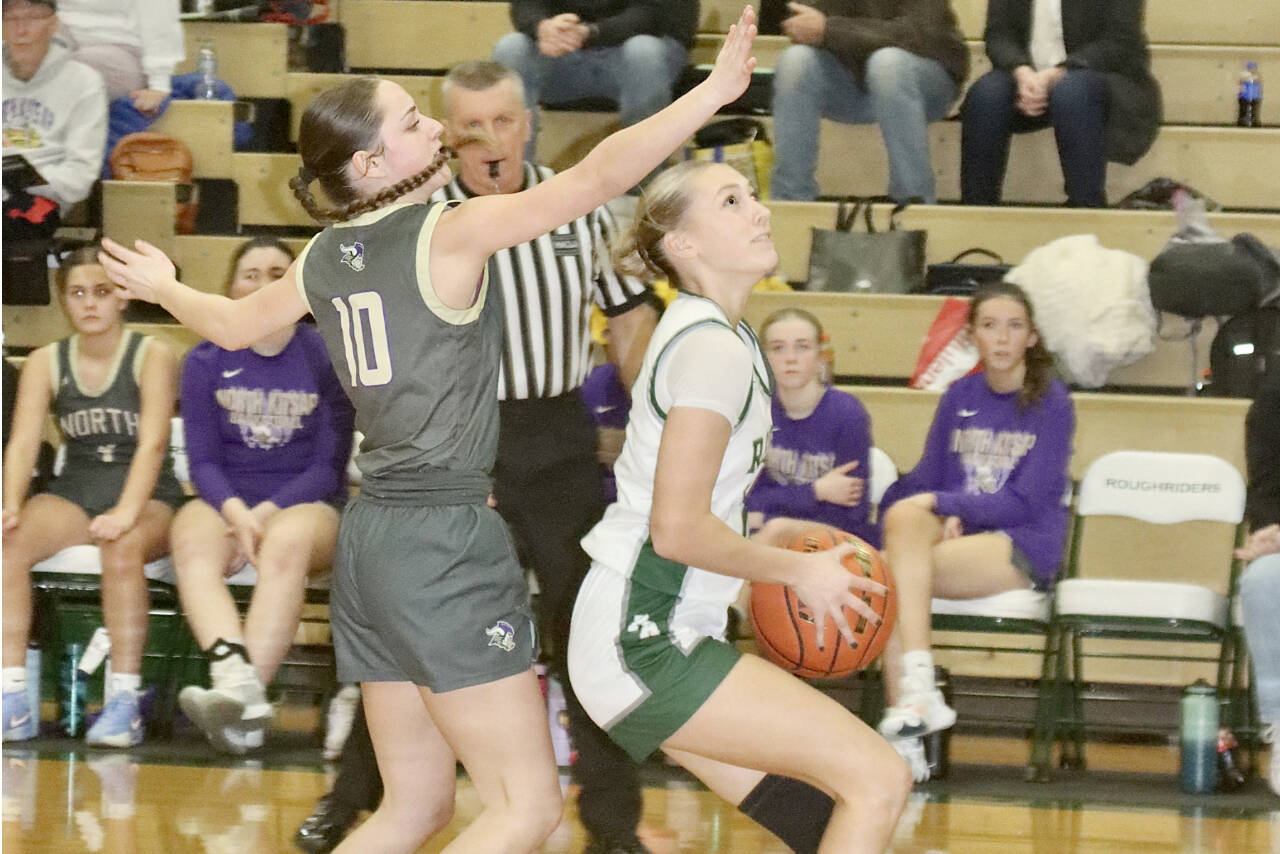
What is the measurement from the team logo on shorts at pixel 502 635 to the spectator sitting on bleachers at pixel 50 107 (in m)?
4.72

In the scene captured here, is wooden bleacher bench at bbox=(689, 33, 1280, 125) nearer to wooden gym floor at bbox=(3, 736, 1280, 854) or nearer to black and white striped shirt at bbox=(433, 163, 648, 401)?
Answer: wooden gym floor at bbox=(3, 736, 1280, 854)

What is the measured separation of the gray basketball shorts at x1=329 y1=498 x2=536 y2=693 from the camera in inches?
96.6

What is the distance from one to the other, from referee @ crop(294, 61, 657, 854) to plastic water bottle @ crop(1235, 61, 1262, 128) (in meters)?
4.05

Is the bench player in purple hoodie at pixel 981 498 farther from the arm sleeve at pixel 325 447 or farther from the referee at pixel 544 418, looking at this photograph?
the arm sleeve at pixel 325 447

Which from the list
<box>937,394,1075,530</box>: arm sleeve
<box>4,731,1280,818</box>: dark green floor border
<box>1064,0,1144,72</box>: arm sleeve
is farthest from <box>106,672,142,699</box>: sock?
<box>1064,0,1144,72</box>: arm sleeve

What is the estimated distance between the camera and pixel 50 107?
668 centimetres

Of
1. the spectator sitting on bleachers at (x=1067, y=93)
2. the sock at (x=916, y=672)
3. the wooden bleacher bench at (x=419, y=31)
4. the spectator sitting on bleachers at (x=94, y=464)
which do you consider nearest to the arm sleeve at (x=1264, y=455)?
the sock at (x=916, y=672)

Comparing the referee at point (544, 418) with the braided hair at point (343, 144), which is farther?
the referee at point (544, 418)

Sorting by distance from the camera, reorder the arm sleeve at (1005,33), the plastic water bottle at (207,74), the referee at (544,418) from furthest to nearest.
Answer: the plastic water bottle at (207,74), the arm sleeve at (1005,33), the referee at (544,418)

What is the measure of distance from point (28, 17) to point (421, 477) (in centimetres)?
490

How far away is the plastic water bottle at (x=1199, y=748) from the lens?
4.64 meters

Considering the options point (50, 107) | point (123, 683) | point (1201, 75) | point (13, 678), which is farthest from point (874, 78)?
point (13, 678)

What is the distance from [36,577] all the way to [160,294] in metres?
2.76

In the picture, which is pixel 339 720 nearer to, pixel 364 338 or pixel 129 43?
pixel 364 338
